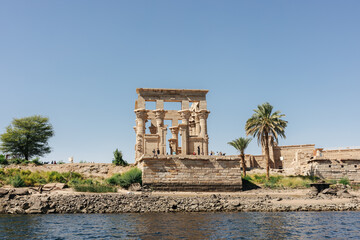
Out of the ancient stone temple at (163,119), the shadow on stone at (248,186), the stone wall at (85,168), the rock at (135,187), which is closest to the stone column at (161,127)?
the ancient stone temple at (163,119)

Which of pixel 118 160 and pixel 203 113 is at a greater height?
pixel 203 113

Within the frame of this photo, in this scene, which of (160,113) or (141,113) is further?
(141,113)

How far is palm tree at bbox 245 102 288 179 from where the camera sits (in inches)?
1297

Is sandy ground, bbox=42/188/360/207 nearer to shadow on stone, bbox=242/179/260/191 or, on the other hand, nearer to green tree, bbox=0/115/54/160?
shadow on stone, bbox=242/179/260/191

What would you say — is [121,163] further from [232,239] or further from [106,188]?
[232,239]

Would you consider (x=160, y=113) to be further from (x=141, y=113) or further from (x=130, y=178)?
(x=130, y=178)

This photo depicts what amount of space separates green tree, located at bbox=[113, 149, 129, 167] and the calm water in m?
17.5

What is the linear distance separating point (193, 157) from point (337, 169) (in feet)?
48.0

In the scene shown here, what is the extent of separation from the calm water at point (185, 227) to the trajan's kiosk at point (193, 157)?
9.88m

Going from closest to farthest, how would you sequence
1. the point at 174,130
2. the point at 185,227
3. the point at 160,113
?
the point at 185,227 → the point at 160,113 → the point at 174,130

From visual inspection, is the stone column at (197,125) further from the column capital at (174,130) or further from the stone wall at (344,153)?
the stone wall at (344,153)

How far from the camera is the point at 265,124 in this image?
108 ft

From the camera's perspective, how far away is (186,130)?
3347 centimetres

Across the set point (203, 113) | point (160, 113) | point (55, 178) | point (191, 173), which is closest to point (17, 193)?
point (55, 178)
